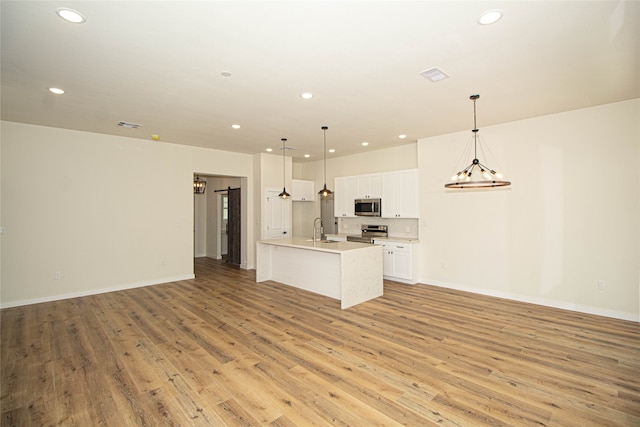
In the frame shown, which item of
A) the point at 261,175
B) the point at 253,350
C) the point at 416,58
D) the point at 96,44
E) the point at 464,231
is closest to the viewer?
the point at 96,44

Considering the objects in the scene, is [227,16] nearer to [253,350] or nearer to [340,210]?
[253,350]

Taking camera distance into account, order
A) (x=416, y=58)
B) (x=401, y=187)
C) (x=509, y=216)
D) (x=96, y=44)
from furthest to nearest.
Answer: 1. (x=401, y=187)
2. (x=509, y=216)
3. (x=416, y=58)
4. (x=96, y=44)

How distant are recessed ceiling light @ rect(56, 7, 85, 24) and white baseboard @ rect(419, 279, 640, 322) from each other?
621 cm

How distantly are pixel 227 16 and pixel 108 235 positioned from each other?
5159 millimetres

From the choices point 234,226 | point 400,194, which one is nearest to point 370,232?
point 400,194

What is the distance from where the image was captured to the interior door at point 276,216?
7.80 m

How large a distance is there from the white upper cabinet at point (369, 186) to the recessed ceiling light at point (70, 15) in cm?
565

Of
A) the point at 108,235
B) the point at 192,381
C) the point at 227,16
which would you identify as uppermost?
the point at 227,16

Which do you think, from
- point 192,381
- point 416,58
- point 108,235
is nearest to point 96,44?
point 416,58

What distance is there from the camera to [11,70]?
3.10m

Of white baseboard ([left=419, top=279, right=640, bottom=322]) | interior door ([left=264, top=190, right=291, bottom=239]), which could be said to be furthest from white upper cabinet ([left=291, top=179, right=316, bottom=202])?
white baseboard ([left=419, top=279, right=640, bottom=322])

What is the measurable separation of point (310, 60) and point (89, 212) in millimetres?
5077

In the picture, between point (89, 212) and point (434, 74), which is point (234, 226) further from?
point (434, 74)

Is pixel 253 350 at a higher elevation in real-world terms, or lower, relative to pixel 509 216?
lower
